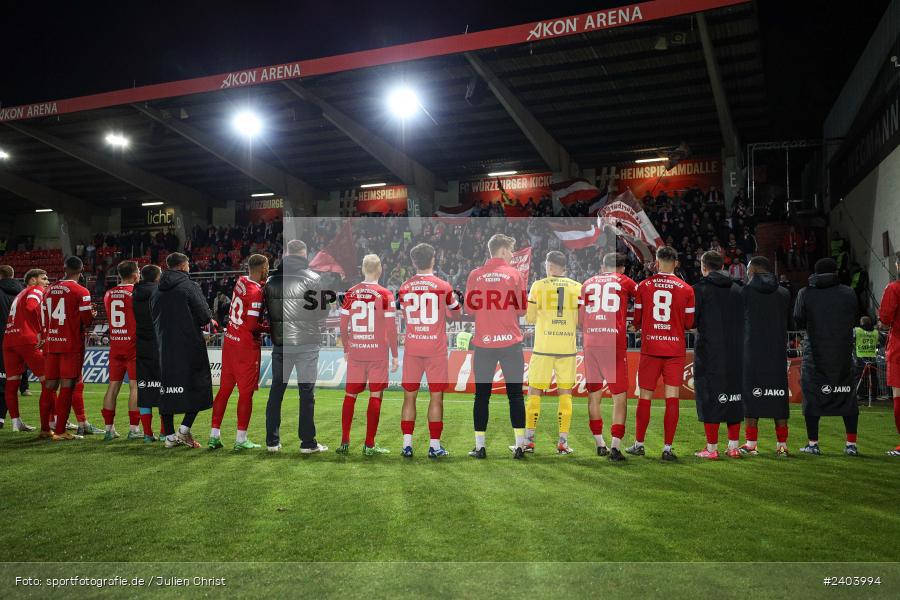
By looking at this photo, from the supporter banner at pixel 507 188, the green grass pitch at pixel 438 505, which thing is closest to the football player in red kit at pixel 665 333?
the green grass pitch at pixel 438 505

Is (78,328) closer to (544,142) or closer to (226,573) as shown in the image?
(226,573)

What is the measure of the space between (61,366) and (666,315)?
7746mm

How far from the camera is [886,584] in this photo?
380 centimetres

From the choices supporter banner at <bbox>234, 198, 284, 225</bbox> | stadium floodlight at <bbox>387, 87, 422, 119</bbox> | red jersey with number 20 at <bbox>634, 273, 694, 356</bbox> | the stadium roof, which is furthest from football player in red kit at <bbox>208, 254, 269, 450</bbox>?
supporter banner at <bbox>234, 198, 284, 225</bbox>

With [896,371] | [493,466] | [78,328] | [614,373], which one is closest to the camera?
[493,466]

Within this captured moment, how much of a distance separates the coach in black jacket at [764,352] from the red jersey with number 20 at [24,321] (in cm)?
951

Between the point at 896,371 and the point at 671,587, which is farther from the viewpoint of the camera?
the point at 896,371

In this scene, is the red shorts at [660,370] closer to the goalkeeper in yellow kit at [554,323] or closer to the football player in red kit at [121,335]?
the goalkeeper in yellow kit at [554,323]

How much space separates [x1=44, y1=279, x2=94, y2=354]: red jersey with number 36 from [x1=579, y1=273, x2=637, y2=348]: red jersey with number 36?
254 inches

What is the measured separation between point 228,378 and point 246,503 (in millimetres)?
2903

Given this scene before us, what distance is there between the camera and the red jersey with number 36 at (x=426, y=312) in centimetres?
766

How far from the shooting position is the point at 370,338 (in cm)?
782

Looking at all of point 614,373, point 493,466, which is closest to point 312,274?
point 493,466

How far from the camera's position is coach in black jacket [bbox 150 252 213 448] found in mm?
8172
